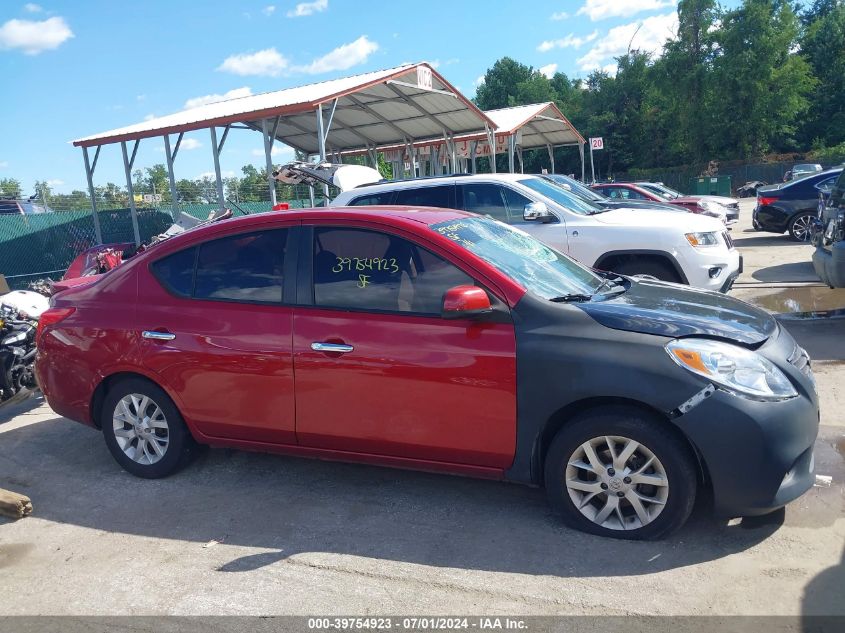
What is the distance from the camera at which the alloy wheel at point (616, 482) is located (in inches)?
138

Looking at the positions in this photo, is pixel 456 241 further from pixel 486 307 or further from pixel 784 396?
pixel 784 396

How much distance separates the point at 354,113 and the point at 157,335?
58.0 feet

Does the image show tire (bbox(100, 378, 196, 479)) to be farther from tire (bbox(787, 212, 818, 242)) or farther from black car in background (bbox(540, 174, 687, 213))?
tire (bbox(787, 212, 818, 242))

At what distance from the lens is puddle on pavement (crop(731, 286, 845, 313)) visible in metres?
8.88

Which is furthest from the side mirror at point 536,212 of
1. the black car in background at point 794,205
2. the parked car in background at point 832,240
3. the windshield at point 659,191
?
the windshield at point 659,191

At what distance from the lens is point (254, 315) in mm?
4301

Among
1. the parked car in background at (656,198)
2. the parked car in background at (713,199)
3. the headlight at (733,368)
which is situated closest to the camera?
the headlight at (733,368)

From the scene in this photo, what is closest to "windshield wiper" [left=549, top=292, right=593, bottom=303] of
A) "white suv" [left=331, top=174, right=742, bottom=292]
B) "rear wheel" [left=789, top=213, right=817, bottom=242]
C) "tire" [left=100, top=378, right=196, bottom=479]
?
"tire" [left=100, top=378, right=196, bottom=479]

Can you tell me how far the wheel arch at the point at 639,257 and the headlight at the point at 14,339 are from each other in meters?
6.09

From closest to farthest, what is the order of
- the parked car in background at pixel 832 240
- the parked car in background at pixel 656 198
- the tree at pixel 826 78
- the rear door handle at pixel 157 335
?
the rear door handle at pixel 157 335, the parked car in background at pixel 832 240, the parked car in background at pixel 656 198, the tree at pixel 826 78

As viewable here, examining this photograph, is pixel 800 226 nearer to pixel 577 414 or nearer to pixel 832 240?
pixel 832 240

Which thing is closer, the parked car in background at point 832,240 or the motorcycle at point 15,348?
the motorcycle at point 15,348

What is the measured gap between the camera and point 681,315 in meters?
3.80

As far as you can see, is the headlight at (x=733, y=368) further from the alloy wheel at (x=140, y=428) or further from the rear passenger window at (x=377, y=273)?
the alloy wheel at (x=140, y=428)
